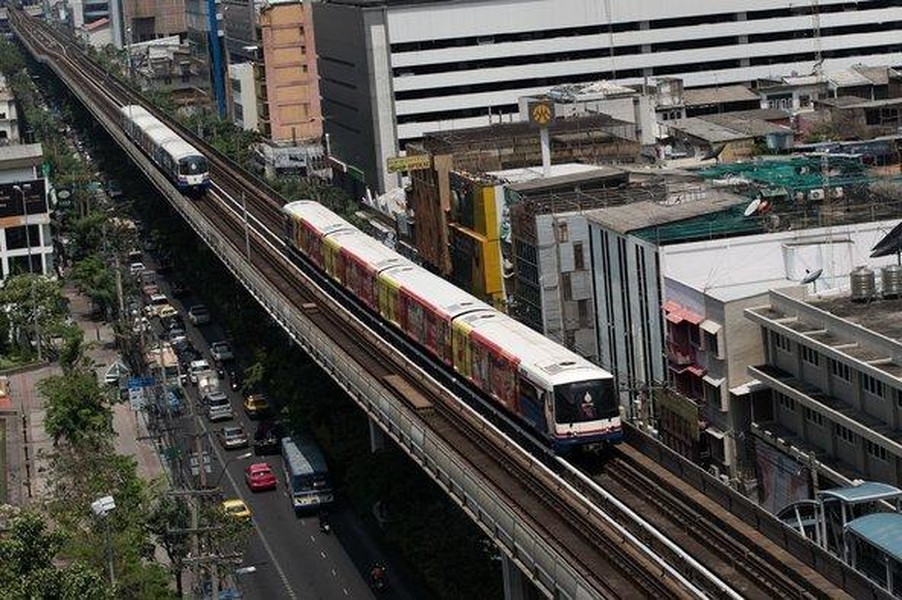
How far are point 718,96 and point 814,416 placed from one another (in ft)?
200

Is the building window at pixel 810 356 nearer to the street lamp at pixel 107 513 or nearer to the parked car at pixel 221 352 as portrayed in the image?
the street lamp at pixel 107 513

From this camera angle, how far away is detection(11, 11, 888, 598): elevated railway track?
34.1 m

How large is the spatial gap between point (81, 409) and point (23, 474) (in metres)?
2.95

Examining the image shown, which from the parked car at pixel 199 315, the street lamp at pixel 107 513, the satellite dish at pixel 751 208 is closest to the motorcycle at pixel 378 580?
the street lamp at pixel 107 513

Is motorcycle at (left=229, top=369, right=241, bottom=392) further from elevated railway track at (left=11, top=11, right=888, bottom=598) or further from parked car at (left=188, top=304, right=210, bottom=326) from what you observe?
parked car at (left=188, top=304, right=210, bottom=326)

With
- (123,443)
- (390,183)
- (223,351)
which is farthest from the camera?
(390,183)

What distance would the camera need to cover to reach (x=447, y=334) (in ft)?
176

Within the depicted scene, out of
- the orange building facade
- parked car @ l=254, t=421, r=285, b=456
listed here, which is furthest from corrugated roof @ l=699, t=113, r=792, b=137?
the orange building facade

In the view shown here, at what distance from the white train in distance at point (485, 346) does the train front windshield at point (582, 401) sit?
0.08ft

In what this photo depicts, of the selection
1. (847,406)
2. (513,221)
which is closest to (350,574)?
(847,406)

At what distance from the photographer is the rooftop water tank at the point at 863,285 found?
46969 mm

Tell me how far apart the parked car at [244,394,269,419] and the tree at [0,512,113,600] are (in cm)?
2688

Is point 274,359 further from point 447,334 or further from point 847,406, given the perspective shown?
point 847,406

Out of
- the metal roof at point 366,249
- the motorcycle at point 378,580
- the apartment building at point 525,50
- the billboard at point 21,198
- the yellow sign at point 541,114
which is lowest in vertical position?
the motorcycle at point 378,580
